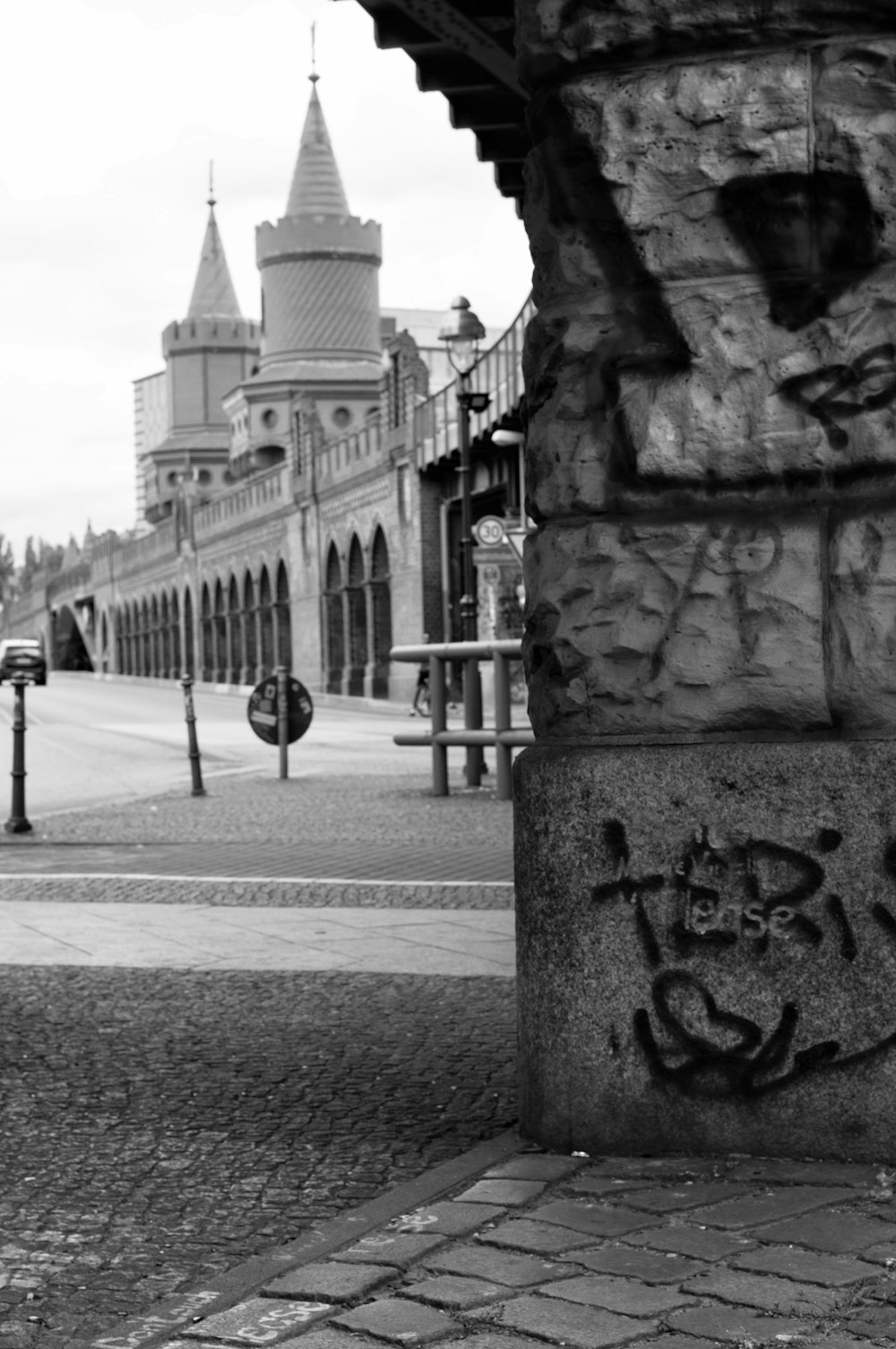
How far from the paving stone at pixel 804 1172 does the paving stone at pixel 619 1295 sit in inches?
23.4

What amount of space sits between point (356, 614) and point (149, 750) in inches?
1207

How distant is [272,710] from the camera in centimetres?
1928

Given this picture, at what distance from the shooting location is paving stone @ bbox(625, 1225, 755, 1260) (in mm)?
3105

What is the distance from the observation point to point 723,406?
3.71 meters

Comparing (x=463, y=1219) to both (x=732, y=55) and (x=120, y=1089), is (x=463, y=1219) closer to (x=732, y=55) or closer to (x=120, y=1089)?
(x=120, y=1089)

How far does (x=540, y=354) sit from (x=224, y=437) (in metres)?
113

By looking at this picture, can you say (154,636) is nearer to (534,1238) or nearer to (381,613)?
(381,613)

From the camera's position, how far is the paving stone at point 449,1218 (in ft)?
10.8

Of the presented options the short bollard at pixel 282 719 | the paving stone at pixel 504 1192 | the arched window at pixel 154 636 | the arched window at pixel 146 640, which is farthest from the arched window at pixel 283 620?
the paving stone at pixel 504 1192

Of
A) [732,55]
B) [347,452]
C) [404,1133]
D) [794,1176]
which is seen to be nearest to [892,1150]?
[794,1176]

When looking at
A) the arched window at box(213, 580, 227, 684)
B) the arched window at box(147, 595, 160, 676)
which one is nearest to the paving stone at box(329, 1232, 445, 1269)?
the arched window at box(213, 580, 227, 684)

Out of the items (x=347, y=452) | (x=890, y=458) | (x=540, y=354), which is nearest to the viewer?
(x=890, y=458)

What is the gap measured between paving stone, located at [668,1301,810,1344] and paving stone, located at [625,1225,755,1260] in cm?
24

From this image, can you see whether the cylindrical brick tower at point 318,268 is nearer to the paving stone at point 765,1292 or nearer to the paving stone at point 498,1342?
the paving stone at point 765,1292
